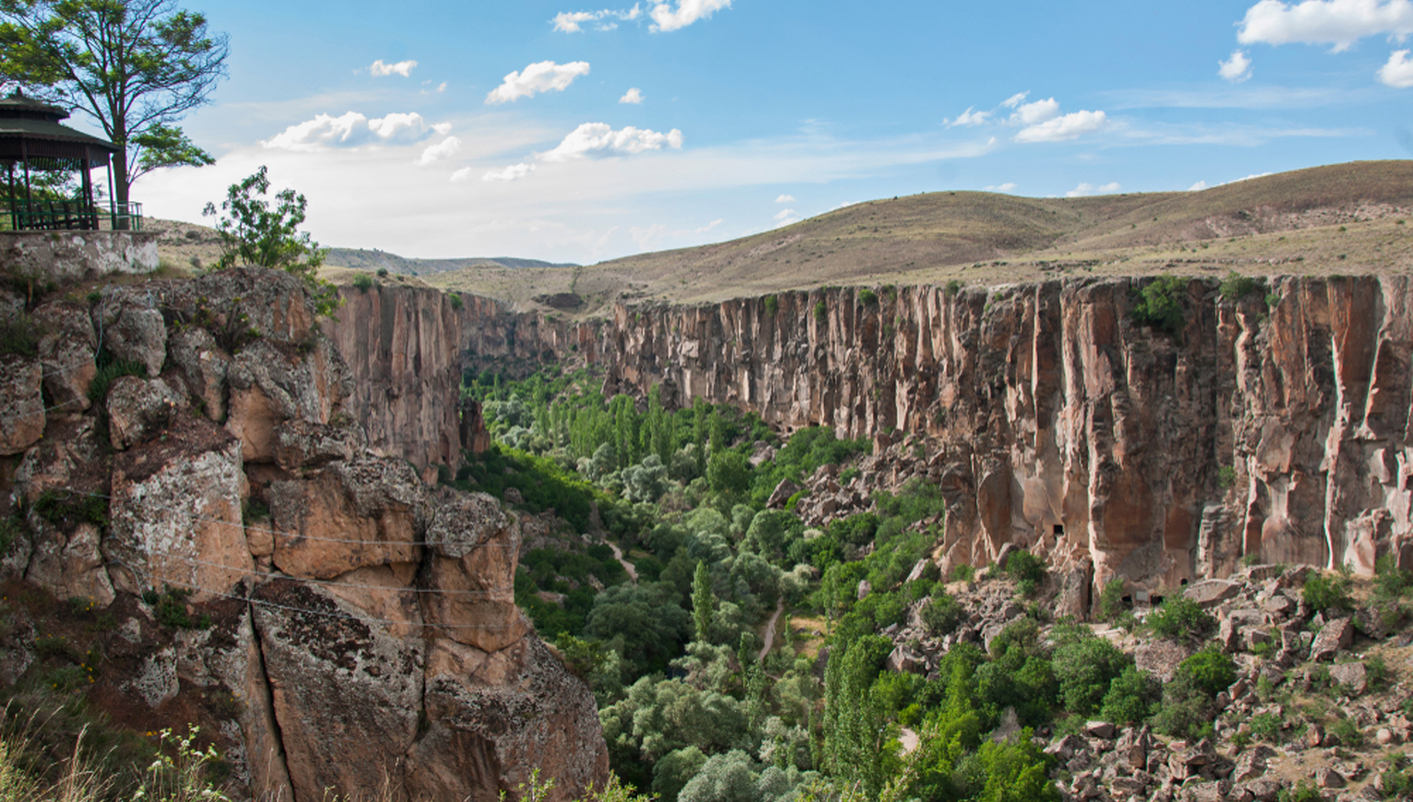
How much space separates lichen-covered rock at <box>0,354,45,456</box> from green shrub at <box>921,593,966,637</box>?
2699 cm

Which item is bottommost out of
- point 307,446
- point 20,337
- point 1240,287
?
point 307,446

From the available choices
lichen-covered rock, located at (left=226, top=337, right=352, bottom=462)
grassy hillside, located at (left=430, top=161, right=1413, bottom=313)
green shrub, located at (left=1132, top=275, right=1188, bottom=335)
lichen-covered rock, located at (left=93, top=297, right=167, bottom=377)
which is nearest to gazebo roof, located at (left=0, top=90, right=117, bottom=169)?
lichen-covered rock, located at (left=93, top=297, right=167, bottom=377)

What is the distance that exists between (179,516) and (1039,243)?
77.8m

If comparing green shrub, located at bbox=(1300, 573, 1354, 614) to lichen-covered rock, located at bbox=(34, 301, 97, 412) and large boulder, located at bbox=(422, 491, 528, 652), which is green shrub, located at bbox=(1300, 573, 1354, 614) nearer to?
large boulder, located at bbox=(422, 491, 528, 652)

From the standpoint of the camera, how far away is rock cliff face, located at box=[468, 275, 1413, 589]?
78.0 ft

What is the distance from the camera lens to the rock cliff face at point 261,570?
1235 centimetres

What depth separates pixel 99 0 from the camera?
738 inches

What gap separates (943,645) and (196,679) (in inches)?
962

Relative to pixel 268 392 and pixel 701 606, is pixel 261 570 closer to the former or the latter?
pixel 268 392

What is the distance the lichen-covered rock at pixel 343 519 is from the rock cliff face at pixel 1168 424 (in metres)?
23.7

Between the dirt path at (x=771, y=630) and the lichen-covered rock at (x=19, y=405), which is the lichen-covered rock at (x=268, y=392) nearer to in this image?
the lichen-covered rock at (x=19, y=405)

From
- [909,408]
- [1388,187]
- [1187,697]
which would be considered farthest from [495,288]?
[1187,697]

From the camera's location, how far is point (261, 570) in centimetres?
1340

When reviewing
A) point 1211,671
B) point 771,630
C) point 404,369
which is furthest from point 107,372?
point 404,369
